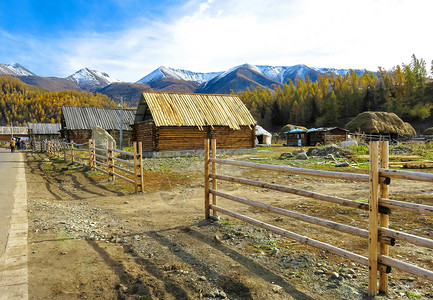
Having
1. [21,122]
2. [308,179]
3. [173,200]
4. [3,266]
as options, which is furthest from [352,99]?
[21,122]

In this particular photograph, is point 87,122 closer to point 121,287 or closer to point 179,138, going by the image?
point 179,138

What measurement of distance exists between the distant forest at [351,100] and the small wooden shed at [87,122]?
52.9 meters

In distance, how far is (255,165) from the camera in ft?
16.4

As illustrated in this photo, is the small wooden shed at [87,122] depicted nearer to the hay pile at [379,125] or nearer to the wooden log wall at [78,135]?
the wooden log wall at [78,135]

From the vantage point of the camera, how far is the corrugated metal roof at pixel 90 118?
38.7 meters

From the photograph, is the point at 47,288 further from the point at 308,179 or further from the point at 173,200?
the point at 308,179

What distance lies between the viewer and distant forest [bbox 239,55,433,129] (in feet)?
223

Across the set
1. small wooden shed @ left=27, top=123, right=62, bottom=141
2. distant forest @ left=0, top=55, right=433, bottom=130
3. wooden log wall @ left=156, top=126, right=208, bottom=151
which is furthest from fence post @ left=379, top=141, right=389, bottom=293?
distant forest @ left=0, top=55, right=433, bottom=130

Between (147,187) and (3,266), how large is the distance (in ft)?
21.2

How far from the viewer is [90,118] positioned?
4025 cm

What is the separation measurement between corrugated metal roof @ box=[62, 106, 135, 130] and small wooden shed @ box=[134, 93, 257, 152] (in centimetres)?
1568

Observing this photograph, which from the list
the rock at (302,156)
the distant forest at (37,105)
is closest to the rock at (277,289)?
the rock at (302,156)

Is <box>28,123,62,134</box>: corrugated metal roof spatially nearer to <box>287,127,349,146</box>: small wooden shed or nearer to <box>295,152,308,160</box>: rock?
<box>287,127,349,146</box>: small wooden shed

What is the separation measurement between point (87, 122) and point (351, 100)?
64.0 m
